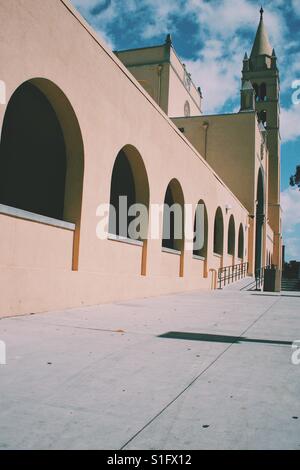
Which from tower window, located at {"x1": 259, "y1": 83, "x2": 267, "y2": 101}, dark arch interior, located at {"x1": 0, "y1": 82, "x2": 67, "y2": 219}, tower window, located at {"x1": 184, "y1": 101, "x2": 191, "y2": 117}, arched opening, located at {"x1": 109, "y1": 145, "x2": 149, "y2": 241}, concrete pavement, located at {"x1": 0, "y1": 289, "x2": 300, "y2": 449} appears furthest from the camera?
tower window, located at {"x1": 259, "y1": 83, "x2": 267, "y2": 101}

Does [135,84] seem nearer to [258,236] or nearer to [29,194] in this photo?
[29,194]

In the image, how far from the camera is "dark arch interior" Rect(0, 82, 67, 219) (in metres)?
9.62

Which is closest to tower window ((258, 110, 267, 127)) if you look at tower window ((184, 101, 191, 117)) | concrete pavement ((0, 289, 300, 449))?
tower window ((184, 101, 191, 117))

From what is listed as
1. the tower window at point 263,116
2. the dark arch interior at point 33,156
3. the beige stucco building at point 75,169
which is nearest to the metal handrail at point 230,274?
the beige stucco building at point 75,169

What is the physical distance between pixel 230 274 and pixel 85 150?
60.5 ft

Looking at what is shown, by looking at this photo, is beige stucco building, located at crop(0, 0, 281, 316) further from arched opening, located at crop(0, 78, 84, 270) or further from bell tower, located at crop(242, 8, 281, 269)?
bell tower, located at crop(242, 8, 281, 269)

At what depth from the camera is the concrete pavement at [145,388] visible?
2.51 metres

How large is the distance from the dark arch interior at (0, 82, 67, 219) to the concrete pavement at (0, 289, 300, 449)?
14.1 feet

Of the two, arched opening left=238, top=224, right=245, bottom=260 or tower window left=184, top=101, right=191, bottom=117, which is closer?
arched opening left=238, top=224, right=245, bottom=260

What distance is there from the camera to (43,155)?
10.2m

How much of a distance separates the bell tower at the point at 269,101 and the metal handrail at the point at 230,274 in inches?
752

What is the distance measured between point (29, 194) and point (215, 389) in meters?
8.09

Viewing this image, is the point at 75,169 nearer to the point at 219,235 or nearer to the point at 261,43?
the point at 219,235
